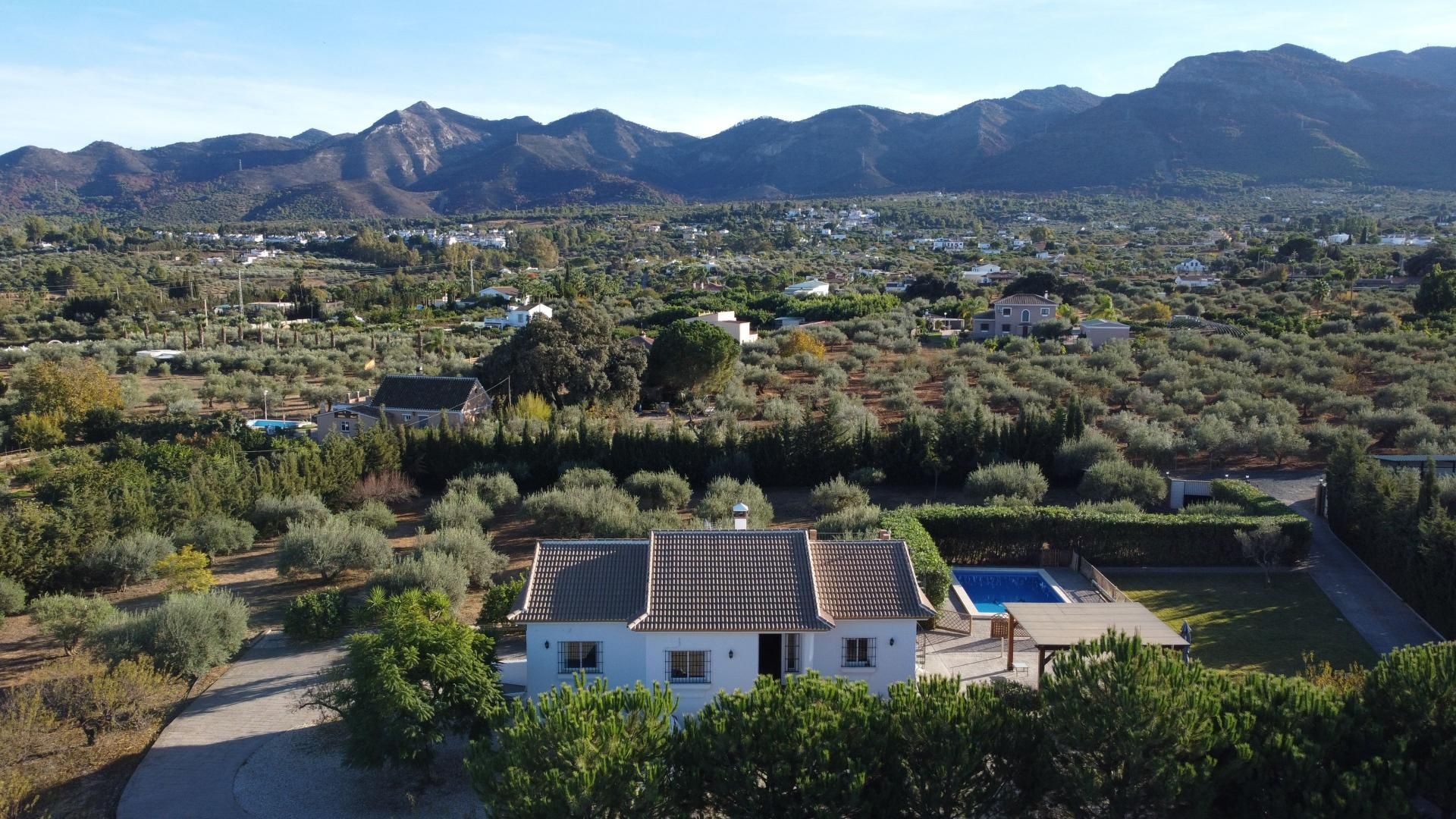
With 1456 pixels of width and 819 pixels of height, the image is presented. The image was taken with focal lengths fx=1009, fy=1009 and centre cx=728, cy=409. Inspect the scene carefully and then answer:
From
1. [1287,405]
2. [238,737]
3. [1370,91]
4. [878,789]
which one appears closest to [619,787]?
[878,789]

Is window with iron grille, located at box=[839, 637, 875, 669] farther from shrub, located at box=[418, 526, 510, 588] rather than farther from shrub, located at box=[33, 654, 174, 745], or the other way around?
shrub, located at box=[33, 654, 174, 745]

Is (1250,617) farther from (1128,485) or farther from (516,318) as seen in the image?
(516,318)

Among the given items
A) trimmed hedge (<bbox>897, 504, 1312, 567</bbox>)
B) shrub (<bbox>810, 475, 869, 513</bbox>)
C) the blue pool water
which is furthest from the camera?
shrub (<bbox>810, 475, 869, 513</bbox>)

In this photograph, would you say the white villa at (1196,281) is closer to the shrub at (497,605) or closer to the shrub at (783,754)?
the shrub at (497,605)

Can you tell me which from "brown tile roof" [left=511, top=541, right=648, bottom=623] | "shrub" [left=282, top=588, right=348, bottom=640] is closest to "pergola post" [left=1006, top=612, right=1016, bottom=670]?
"brown tile roof" [left=511, top=541, right=648, bottom=623]

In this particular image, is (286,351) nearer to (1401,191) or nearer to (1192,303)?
(1192,303)

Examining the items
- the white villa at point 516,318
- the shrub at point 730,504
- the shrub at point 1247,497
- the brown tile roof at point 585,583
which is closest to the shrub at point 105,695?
the brown tile roof at point 585,583
